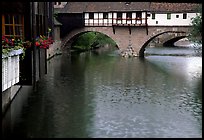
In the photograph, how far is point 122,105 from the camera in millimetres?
15125

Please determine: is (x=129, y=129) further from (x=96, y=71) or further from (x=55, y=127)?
(x=96, y=71)

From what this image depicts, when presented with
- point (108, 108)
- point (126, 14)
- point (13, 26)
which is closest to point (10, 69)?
point (13, 26)

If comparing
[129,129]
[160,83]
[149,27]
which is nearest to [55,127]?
[129,129]

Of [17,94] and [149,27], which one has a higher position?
[149,27]

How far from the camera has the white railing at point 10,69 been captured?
8988mm

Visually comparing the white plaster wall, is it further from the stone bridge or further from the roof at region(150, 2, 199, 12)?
the roof at region(150, 2, 199, 12)

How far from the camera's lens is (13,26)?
11.0m

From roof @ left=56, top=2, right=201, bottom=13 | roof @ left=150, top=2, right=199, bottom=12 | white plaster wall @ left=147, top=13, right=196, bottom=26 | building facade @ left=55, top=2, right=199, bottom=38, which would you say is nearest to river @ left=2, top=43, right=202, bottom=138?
white plaster wall @ left=147, top=13, right=196, bottom=26

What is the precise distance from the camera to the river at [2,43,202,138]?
1119 centimetres

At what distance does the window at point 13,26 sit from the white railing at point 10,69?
100cm

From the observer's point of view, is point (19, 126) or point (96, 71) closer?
point (19, 126)

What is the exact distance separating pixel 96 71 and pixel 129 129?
16017 millimetres

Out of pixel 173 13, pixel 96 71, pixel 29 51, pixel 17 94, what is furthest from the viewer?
pixel 173 13

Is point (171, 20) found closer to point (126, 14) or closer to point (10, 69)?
point (126, 14)
